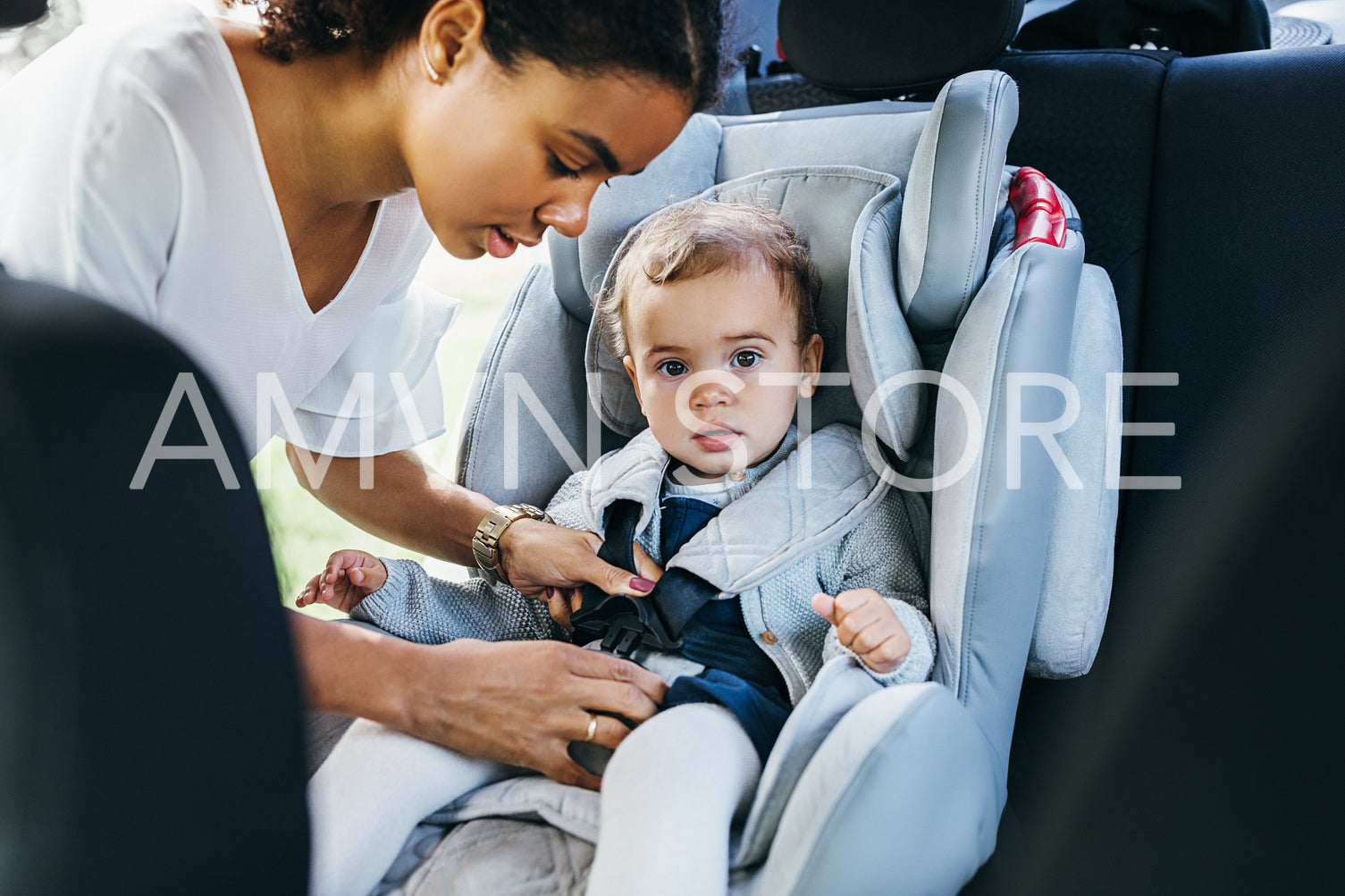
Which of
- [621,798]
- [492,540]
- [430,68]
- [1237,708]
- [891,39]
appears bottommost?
[621,798]

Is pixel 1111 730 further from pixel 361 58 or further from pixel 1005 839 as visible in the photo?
pixel 361 58

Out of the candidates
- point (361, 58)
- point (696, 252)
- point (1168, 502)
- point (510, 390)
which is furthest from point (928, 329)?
point (361, 58)

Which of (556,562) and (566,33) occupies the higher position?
(566,33)

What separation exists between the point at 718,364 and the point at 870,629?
1.28ft

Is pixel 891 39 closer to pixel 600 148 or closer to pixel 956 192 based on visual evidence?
pixel 956 192

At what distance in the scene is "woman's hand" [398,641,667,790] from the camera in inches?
33.8

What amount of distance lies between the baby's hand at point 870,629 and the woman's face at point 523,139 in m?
0.45

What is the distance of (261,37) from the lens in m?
0.85

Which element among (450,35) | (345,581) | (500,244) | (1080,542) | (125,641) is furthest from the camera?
(345,581)

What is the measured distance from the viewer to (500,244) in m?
0.85

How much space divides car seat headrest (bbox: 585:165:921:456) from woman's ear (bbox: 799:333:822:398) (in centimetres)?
3

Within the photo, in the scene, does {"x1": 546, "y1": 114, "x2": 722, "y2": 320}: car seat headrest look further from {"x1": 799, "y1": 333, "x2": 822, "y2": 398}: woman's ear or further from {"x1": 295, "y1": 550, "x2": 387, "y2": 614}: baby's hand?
{"x1": 295, "y1": 550, "x2": 387, "y2": 614}: baby's hand

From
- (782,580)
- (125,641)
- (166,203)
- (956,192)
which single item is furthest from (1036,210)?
(125,641)

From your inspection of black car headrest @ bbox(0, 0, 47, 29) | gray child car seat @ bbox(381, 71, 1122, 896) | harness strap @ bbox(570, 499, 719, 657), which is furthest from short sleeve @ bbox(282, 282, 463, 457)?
black car headrest @ bbox(0, 0, 47, 29)
